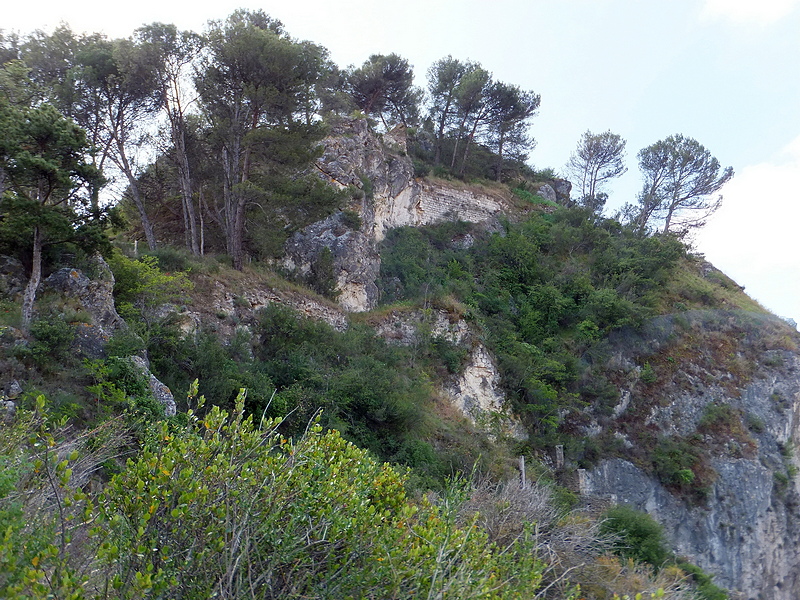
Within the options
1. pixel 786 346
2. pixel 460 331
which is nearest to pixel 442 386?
pixel 460 331

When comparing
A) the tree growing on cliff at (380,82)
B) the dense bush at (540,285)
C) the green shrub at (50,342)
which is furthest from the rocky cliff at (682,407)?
the green shrub at (50,342)

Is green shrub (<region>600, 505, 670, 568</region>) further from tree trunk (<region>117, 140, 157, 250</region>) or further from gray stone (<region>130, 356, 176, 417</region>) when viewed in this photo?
tree trunk (<region>117, 140, 157, 250</region>)

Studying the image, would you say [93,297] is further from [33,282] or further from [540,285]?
[540,285]

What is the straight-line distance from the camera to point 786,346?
2344 centimetres

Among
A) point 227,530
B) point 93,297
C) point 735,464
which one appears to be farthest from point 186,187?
point 735,464

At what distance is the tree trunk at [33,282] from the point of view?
28.6ft

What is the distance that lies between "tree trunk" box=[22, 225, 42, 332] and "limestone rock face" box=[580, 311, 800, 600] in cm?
1568

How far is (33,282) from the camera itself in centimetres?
905

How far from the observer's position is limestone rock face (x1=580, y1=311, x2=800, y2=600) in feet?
59.1

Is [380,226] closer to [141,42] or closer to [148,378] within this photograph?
[141,42]

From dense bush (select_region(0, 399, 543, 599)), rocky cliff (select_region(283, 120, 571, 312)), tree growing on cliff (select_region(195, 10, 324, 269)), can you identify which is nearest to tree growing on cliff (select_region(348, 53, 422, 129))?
rocky cliff (select_region(283, 120, 571, 312))

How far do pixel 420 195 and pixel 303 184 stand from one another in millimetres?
9634

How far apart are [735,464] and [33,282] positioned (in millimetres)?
21239

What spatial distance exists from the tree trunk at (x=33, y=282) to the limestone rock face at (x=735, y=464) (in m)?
15.7
